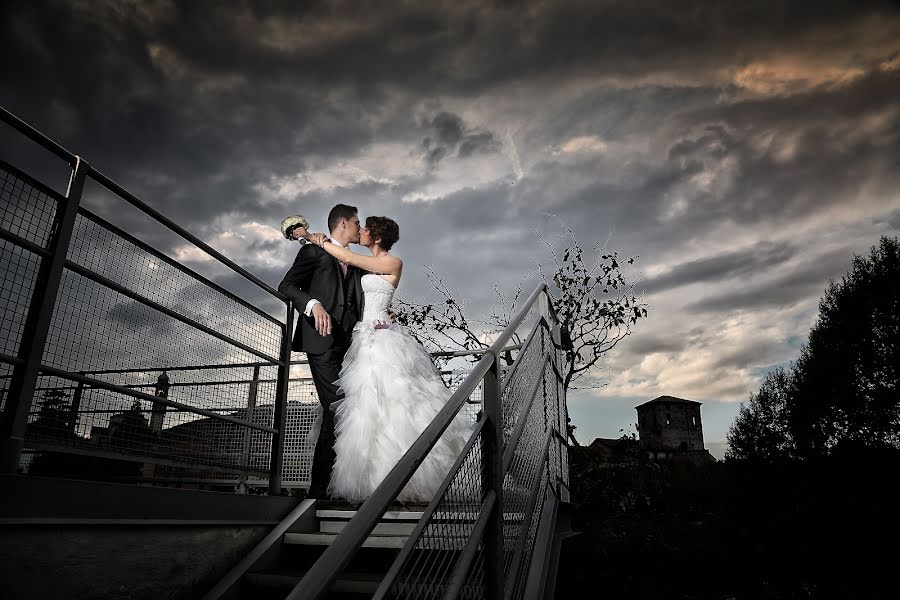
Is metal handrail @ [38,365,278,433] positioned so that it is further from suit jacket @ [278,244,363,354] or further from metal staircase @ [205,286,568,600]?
suit jacket @ [278,244,363,354]

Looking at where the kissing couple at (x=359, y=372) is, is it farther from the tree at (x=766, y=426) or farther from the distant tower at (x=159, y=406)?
the tree at (x=766, y=426)

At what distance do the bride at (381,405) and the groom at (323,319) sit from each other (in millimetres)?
87

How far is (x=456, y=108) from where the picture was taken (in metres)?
7.88

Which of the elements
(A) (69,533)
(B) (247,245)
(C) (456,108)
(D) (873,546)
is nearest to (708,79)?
(C) (456,108)

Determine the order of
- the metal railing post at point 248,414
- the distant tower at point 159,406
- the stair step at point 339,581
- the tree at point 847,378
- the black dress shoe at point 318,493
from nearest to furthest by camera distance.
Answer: the stair step at point 339,581
the distant tower at point 159,406
the metal railing post at point 248,414
the black dress shoe at point 318,493
the tree at point 847,378

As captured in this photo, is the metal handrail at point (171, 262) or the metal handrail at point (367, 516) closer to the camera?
the metal handrail at point (367, 516)

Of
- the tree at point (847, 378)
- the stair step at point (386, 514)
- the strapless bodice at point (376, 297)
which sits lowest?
the stair step at point (386, 514)

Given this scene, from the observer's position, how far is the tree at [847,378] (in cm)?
2558

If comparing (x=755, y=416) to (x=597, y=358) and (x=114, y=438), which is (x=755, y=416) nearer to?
(x=597, y=358)

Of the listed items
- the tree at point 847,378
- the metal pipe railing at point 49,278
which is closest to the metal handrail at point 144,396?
the metal pipe railing at point 49,278

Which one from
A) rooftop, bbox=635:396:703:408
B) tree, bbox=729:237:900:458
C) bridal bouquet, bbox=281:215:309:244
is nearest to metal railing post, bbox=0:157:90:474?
bridal bouquet, bbox=281:215:309:244

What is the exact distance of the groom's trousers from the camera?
3.77 metres

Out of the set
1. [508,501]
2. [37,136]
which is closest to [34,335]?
[37,136]

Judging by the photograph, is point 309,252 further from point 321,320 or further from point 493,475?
point 493,475
